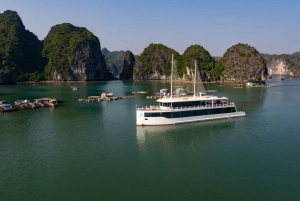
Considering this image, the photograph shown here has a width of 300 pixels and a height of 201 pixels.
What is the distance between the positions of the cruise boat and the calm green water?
70.1 inches

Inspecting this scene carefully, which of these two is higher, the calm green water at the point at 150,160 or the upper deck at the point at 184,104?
the upper deck at the point at 184,104

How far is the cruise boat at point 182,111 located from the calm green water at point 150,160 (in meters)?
1.78

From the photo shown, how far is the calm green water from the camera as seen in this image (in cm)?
2484

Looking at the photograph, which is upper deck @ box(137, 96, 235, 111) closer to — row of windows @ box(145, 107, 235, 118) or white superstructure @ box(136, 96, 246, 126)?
white superstructure @ box(136, 96, 246, 126)

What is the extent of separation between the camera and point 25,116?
2378 inches

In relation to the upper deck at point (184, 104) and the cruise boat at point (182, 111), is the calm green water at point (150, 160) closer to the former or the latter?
the cruise boat at point (182, 111)

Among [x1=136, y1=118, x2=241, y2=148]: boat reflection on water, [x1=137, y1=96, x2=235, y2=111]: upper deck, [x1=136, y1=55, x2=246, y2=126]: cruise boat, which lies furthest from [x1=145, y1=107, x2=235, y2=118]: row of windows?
[x1=136, y1=118, x2=241, y2=148]: boat reflection on water

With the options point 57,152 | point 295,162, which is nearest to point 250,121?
point 295,162

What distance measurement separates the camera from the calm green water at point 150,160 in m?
24.8

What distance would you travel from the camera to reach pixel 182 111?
4862 centimetres

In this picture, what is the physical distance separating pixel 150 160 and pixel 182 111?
18.5m

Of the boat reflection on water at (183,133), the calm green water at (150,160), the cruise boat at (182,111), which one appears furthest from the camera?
the cruise boat at (182,111)

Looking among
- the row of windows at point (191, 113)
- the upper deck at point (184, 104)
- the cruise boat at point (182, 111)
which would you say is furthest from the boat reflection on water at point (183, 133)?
the upper deck at point (184, 104)

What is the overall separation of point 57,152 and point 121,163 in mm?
10040
